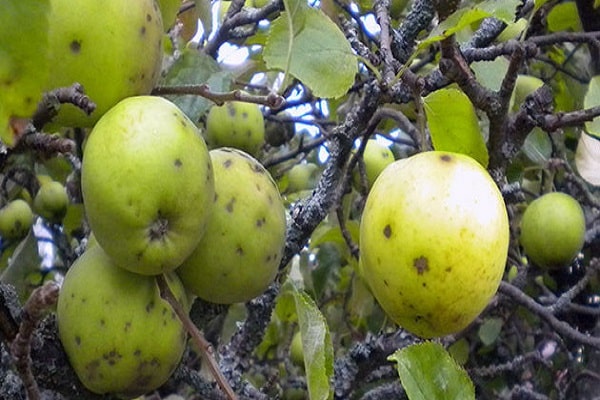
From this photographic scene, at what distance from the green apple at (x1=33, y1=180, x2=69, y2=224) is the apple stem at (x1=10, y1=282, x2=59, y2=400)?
1276 mm

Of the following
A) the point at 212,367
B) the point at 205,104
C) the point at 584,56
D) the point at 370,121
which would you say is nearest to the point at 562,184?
the point at 584,56

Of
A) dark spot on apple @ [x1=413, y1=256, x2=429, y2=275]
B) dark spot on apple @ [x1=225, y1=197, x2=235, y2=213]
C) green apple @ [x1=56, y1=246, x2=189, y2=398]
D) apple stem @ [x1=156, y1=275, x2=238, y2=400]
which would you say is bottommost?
green apple @ [x1=56, y1=246, x2=189, y2=398]

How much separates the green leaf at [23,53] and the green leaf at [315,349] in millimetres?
392

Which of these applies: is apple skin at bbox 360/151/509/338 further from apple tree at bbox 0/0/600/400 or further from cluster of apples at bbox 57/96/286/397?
cluster of apples at bbox 57/96/286/397

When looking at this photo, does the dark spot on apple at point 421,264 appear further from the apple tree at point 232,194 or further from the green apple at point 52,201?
the green apple at point 52,201

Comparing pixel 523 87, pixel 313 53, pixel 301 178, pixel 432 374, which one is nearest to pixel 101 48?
pixel 313 53

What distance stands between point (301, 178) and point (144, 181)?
165 centimetres

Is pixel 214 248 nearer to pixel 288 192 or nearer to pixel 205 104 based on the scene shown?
pixel 205 104

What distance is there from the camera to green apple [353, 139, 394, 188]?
7.23 feet

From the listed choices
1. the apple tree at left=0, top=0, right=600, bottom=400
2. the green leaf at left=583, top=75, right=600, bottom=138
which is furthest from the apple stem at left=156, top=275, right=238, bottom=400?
the green leaf at left=583, top=75, right=600, bottom=138

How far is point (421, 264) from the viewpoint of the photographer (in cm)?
97

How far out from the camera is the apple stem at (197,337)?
3.39 ft

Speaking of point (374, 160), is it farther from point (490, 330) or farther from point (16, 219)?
point (16, 219)

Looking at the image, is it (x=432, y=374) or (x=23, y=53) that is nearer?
(x=23, y=53)
